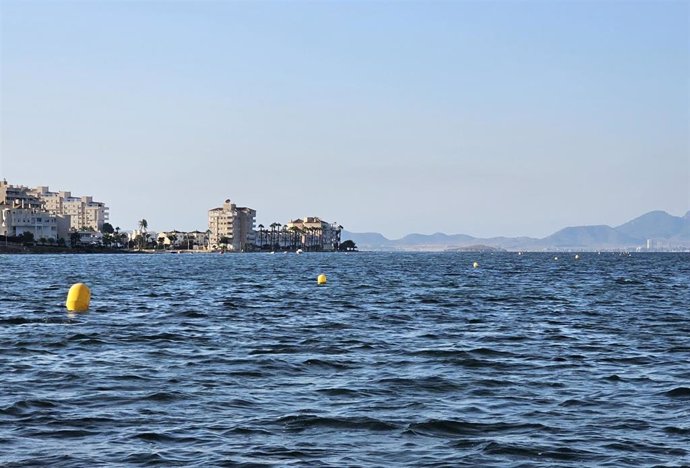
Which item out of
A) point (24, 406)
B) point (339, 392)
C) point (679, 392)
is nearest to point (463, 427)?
point (339, 392)

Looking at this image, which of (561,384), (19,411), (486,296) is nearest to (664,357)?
(561,384)

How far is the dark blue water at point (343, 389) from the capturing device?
1741cm

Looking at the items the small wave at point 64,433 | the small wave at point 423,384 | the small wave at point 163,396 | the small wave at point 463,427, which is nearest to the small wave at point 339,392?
the small wave at point 423,384

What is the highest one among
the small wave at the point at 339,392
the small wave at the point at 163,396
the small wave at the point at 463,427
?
the small wave at the point at 163,396

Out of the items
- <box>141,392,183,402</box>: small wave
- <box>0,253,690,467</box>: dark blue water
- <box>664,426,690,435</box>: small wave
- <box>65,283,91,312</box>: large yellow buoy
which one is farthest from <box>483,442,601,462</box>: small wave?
<box>65,283,91,312</box>: large yellow buoy

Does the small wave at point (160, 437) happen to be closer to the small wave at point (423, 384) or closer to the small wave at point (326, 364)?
the small wave at point (423, 384)

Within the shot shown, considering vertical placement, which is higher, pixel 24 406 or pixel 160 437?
pixel 24 406

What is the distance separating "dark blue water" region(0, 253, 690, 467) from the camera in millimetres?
17406

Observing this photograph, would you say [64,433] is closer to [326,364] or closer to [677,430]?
[326,364]

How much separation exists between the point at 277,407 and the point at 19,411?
18.6ft

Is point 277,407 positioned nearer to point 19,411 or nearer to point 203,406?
point 203,406

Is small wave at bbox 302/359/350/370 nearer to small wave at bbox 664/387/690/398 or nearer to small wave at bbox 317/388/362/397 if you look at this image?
small wave at bbox 317/388/362/397

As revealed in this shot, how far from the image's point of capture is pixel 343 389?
23.9 meters

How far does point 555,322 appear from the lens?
44.6 meters
